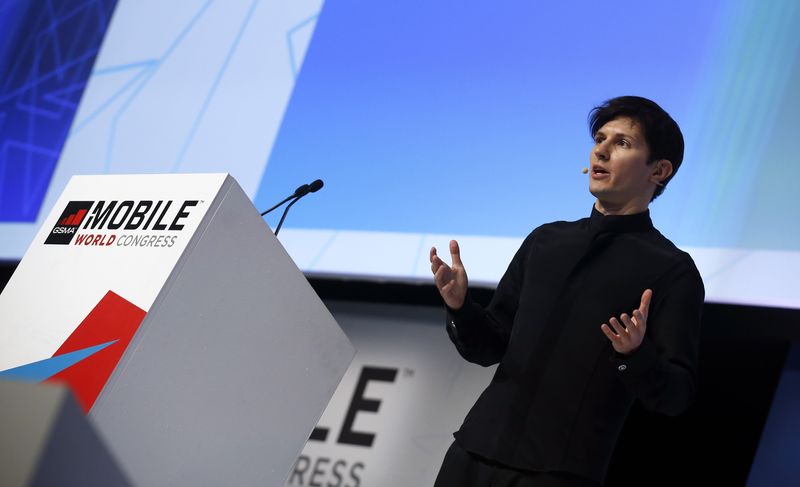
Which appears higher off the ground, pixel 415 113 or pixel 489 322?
pixel 415 113

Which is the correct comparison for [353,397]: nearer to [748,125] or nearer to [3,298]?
[3,298]

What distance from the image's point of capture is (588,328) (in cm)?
188

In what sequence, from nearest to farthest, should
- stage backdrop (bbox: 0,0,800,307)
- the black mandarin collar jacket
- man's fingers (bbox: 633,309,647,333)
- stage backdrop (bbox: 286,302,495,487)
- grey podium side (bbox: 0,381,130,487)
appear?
grey podium side (bbox: 0,381,130,487)
man's fingers (bbox: 633,309,647,333)
the black mandarin collar jacket
stage backdrop (bbox: 0,0,800,307)
stage backdrop (bbox: 286,302,495,487)

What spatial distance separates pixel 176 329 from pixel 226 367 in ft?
0.51

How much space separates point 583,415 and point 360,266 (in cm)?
128

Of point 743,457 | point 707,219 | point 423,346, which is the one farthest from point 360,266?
point 743,457

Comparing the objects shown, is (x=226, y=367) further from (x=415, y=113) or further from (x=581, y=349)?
(x=415, y=113)

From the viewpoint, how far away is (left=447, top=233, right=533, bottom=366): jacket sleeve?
1.94m

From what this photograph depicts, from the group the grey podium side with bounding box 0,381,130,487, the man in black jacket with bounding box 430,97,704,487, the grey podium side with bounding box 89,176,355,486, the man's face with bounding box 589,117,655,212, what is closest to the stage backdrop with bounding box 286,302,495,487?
the grey podium side with bounding box 89,176,355,486

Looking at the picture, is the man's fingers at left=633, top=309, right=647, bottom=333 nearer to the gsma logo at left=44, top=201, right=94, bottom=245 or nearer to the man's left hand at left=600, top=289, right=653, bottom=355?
the man's left hand at left=600, top=289, right=653, bottom=355

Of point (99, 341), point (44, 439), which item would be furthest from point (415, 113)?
point (44, 439)

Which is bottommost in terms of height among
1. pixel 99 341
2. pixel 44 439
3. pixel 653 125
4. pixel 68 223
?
pixel 44 439

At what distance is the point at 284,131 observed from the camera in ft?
A: 11.1

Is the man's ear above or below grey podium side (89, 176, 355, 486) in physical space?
above
